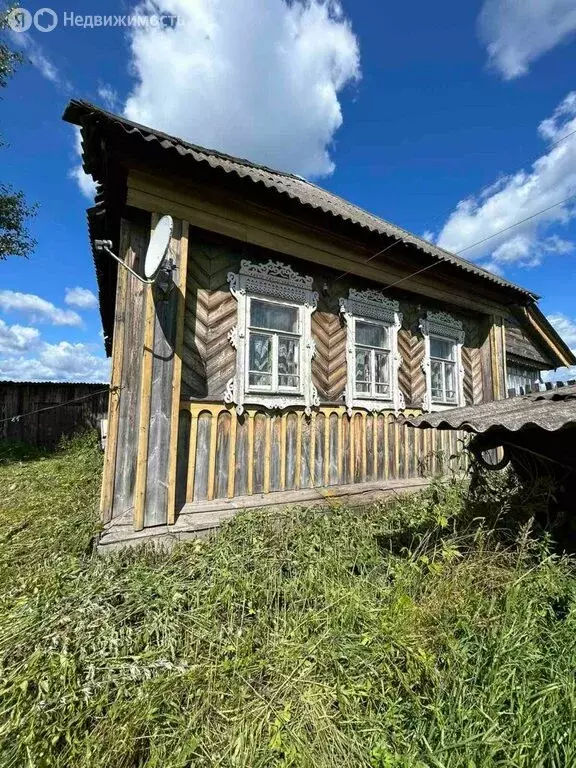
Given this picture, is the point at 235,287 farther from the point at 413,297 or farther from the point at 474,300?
the point at 474,300

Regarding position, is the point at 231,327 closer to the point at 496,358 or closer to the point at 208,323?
the point at 208,323

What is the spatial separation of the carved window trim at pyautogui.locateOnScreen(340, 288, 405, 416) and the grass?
243cm

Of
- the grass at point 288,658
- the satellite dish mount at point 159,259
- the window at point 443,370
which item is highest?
the satellite dish mount at point 159,259

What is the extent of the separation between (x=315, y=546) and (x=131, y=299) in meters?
3.15

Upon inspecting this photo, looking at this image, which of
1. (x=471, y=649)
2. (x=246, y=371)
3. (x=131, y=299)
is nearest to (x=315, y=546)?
(x=471, y=649)

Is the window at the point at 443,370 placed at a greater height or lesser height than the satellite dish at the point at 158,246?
lesser

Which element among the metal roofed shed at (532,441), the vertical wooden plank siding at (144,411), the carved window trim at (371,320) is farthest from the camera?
the carved window trim at (371,320)

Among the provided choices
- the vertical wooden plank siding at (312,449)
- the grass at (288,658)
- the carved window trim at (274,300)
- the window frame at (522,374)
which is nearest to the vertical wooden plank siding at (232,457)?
the carved window trim at (274,300)

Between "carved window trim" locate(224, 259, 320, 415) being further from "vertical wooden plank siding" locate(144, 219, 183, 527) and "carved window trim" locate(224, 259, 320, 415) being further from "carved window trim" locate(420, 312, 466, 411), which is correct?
"carved window trim" locate(420, 312, 466, 411)

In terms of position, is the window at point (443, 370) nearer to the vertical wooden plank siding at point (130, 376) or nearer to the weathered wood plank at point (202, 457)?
the weathered wood plank at point (202, 457)

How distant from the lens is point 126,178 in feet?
12.5

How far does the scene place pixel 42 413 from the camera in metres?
12.1

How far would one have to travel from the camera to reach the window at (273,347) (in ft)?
15.1

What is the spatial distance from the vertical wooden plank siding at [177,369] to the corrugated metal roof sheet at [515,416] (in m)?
2.30
